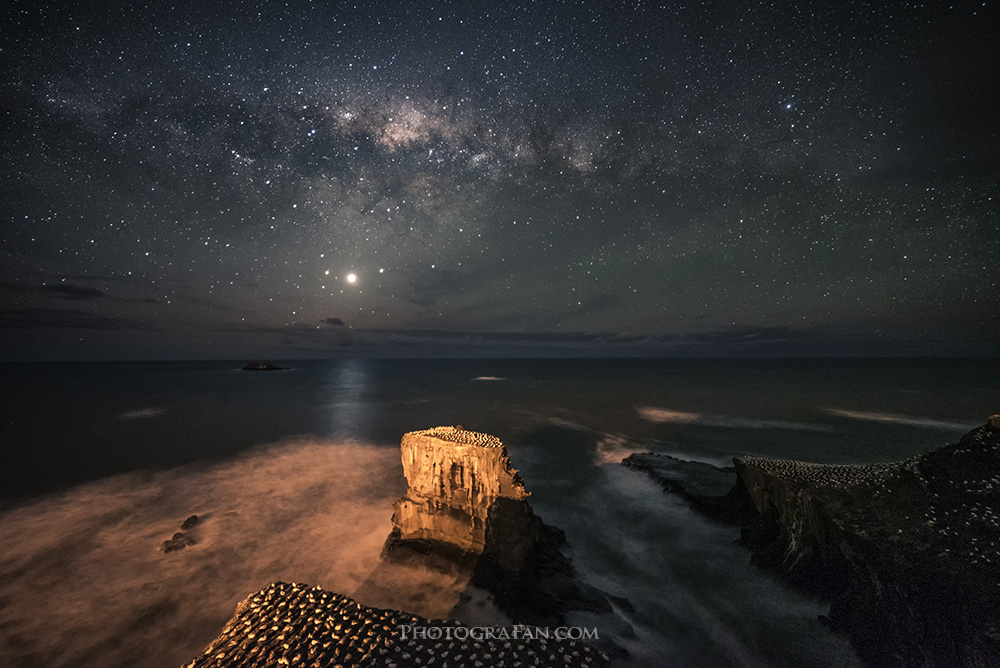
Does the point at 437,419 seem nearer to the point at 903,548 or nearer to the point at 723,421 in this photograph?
the point at 723,421

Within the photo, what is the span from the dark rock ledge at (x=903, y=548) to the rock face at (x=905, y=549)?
0.07 feet

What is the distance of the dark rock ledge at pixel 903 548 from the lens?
785 centimetres

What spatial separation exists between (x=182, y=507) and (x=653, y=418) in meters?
40.5

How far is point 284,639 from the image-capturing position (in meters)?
6.46

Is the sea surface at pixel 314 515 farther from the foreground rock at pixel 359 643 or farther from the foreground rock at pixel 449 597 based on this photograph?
the foreground rock at pixel 359 643

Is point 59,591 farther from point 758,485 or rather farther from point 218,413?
point 218,413

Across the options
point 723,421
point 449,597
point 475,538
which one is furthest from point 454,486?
point 723,421

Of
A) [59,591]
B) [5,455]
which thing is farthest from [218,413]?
[59,591]

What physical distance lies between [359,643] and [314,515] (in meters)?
12.3

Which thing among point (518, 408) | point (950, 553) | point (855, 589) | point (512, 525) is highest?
point (950, 553)

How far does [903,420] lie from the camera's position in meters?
38.0

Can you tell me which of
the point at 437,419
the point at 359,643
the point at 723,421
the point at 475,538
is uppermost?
the point at 359,643

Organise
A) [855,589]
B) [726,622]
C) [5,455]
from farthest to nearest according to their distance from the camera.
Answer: [5,455], [726,622], [855,589]

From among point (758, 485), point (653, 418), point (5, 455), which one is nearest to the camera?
point (758, 485)
